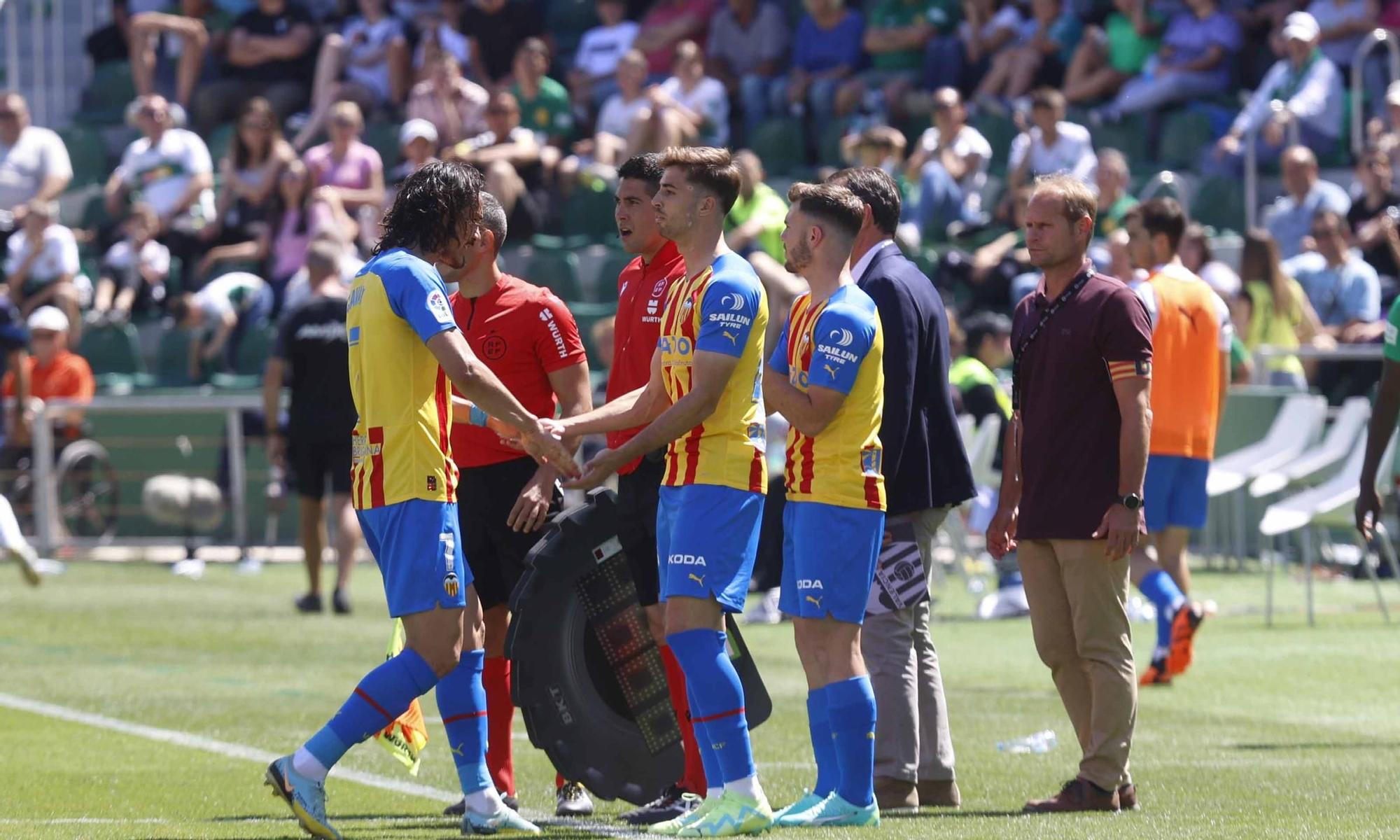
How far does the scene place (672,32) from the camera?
21.2m

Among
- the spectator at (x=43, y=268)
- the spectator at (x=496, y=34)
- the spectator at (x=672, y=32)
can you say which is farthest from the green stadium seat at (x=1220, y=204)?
the spectator at (x=43, y=268)

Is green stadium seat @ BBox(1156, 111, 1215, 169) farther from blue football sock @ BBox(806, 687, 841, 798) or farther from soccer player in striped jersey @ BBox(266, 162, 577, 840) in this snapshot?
soccer player in striped jersey @ BBox(266, 162, 577, 840)

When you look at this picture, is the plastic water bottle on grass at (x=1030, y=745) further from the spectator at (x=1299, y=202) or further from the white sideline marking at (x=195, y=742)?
the spectator at (x=1299, y=202)

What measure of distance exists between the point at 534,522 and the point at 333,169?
13.4m

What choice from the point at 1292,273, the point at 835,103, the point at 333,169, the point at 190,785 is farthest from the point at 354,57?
the point at 190,785

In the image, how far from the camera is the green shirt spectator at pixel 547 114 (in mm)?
20078


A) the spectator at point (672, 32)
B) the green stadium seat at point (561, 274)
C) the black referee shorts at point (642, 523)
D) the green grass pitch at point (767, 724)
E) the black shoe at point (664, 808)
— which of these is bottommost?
the green grass pitch at point (767, 724)

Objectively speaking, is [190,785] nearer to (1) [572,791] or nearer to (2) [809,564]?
(1) [572,791]

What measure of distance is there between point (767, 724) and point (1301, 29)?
9947 mm

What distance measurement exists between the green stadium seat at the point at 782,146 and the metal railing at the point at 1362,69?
15.7 ft

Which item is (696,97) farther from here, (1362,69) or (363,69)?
(1362,69)

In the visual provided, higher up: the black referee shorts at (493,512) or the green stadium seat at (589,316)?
the green stadium seat at (589,316)

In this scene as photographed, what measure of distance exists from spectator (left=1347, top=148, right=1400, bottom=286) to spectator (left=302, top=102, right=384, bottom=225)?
8.20 metres

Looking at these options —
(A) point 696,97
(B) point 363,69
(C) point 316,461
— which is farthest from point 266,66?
(C) point 316,461
